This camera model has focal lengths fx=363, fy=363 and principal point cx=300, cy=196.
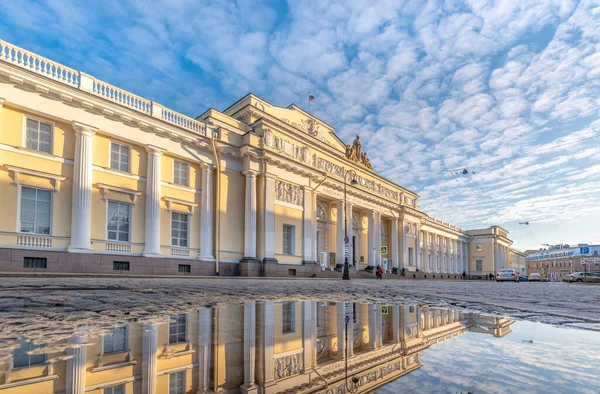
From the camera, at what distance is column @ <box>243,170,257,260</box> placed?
930 inches

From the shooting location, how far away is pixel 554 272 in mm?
117562

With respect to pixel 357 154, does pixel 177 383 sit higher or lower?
lower

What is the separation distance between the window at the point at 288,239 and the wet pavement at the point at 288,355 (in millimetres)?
23601

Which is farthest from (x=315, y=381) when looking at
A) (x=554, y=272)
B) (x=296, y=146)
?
(x=554, y=272)

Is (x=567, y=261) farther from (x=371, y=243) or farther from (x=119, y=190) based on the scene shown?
(x=119, y=190)

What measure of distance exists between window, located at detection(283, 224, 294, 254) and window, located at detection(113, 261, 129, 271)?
38.2ft

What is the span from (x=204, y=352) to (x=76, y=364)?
2.01 feet

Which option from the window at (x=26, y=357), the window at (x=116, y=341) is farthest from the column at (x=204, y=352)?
the window at (x=26, y=357)

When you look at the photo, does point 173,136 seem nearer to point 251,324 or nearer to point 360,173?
point 251,324

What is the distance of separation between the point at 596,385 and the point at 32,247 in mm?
18067

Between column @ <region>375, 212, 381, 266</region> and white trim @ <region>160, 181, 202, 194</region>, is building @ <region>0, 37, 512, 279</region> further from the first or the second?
column @ <region>375, 212, 381, 266</region>

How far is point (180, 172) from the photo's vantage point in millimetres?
21844

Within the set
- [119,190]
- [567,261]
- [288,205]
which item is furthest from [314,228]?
[567,261]

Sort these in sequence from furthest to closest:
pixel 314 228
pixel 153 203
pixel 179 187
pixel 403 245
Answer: pixel 403 245 < pixel 314 228 < pixel 179 187 < pixel 153 203
